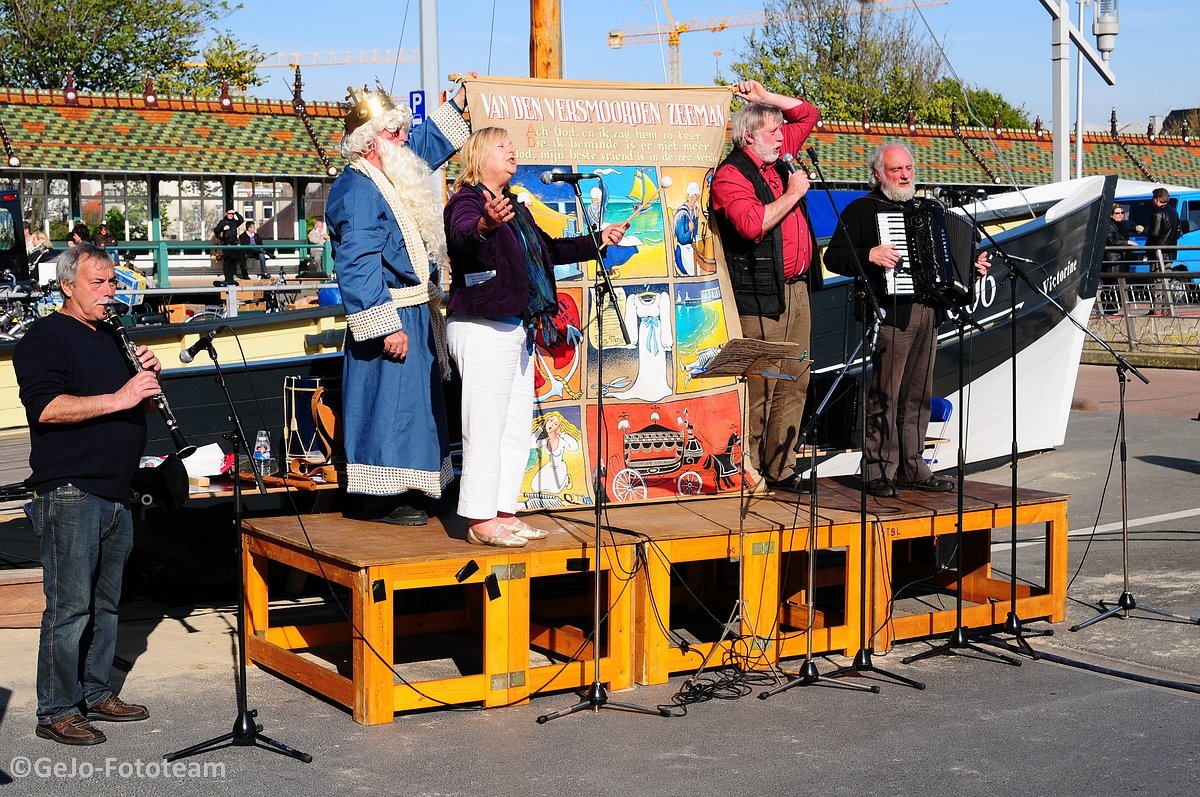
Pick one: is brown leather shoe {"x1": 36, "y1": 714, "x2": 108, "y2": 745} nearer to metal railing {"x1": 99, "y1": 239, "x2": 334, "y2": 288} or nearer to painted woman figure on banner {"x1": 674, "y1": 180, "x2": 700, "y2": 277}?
painted woman figure on banner {"x1": 674, "y1": 180, "x2": 700, "y2": 277}

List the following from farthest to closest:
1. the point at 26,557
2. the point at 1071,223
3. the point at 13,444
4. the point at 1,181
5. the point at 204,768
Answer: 1. the point at 1,181
2. the point at 1071,223
3. the point at 13,444
4. the point at 26,557
5. the point at 204,768

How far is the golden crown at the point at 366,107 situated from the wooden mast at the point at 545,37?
3.55 m

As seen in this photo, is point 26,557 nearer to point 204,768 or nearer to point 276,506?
point 276,506

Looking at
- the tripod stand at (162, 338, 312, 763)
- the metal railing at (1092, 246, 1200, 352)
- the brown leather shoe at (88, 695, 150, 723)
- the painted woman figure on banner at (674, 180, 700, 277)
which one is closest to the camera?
the tripod stand at (162, 338, 312, 763)

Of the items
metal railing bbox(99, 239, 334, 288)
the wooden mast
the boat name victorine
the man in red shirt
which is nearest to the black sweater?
the man in red shirt

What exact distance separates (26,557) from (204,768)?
341 centimetres

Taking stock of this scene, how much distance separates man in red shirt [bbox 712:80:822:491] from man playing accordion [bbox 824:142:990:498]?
9.4 inches

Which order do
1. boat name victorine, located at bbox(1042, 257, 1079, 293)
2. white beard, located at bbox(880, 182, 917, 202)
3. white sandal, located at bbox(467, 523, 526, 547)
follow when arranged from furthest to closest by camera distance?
boat name victorine, located at bbox(1042, 257, 1079, 293) → white beard, located at bbox(880, 182, 917, 202) → white sandal, located at bbox(467, 523, 526, 547)

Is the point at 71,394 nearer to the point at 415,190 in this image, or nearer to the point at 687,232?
the point at 415,190

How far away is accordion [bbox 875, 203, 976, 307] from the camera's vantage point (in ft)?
23.8

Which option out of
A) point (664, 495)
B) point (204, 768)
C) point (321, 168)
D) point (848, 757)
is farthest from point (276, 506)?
point (321, 168)

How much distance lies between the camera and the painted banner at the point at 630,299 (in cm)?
691

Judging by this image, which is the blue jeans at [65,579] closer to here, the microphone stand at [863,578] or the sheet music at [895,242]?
the microphone stand at [863,578]

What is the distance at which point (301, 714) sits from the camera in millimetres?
5668
